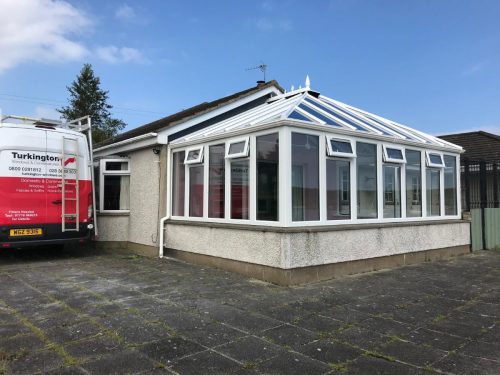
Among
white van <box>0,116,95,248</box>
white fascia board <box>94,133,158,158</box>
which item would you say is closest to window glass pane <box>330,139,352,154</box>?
Result: white fascia board <box>94,133,158,158</box>

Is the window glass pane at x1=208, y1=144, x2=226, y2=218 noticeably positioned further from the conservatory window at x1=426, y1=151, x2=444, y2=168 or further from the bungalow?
the conservatory window at x1=426, y1=151, x2=444, y2=168

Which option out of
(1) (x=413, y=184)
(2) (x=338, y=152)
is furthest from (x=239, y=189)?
(1) (x=413, y=184)

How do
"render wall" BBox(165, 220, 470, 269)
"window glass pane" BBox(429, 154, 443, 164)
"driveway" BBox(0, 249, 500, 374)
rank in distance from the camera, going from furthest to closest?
"window glass pane" BBox(429, 154, 443, 164) → "render wall" BBox(165, 220, 470, 269) → "driveway" BBox(0, 249, 500, 374)

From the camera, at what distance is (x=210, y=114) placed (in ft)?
33.6

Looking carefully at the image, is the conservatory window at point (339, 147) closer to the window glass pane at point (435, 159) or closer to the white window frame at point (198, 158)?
the white window frame at point (198, 158)

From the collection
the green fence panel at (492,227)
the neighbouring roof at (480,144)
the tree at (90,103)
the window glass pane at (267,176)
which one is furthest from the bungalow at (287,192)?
the tree at (90,103)

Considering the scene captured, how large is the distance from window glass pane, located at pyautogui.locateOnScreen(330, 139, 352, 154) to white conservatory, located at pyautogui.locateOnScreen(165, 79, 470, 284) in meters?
0.02

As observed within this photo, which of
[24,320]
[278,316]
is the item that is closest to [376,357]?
[278,316]

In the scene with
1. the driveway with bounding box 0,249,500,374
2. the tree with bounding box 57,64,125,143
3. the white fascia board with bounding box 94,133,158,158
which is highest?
the tree with bounding box 57,64,125,143

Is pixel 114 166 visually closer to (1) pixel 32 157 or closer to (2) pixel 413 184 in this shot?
(1) pixel 32 157

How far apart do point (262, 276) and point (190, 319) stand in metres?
2.29

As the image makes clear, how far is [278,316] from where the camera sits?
4867 millimetres

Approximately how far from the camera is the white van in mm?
8344

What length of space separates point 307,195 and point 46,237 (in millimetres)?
5652
